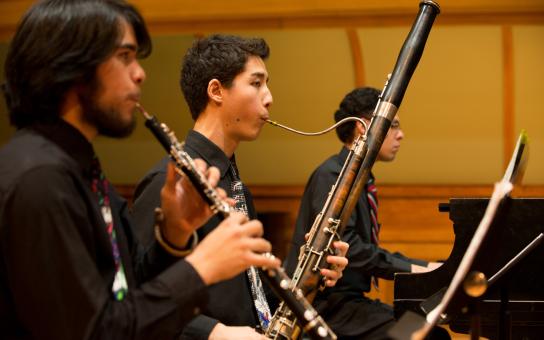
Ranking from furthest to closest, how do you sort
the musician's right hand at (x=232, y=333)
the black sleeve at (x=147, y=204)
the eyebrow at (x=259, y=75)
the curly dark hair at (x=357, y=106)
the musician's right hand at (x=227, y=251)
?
the curly dark hair at (x=357, y=106) → the eyebrow at (x=259, y=75) → the black sleeve at (x=147, y=204) → the musician's right hand at (x=232, y=333) → the musician's right hand at (x=227, y=251)

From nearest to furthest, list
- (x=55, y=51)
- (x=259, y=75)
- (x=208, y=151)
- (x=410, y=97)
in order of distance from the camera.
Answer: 1. (x=55, y=51)
2. (x=208, y=151)
3. (x=259, y=75)
4. (x=410, y=97)

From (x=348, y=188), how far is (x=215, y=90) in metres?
0.57

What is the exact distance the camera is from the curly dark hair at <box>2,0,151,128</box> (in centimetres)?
156

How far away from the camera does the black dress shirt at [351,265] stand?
3727 mm

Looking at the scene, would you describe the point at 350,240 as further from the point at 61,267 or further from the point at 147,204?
the point at 61,267

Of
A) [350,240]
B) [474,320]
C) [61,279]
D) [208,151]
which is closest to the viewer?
[61,279]

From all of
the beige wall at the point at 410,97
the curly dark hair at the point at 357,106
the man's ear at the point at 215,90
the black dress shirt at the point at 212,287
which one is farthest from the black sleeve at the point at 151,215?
the beige wall at the point at 410,97

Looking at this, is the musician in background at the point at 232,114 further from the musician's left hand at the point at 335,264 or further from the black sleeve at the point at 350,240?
the black sleeve at the point at 350,240

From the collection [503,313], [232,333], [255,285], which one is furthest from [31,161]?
[503,313]

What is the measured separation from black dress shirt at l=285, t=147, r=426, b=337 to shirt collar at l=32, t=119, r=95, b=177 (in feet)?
6.98

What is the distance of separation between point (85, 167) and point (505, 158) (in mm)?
4169

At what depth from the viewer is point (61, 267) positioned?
1.44m

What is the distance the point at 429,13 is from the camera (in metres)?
2.67

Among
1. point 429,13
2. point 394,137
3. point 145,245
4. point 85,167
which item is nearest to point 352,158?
point 429,13
